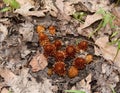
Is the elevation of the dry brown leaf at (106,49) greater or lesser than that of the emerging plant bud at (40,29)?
lesser

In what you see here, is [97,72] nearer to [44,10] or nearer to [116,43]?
[116,43]

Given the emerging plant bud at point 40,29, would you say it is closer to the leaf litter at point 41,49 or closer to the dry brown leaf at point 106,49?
the leaf litter at point 41,49

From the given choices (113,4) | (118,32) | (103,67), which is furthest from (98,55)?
(113,4)

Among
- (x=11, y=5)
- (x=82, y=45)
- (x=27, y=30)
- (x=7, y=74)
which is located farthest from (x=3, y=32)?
(x=82, y=45)

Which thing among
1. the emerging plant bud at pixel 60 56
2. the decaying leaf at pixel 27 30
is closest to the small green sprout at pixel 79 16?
the decaying leaf at pixel 27 30

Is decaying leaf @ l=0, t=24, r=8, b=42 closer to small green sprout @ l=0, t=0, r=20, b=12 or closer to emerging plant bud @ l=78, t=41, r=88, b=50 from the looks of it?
small green sprout @ l=0, t=0, r=20, b=12

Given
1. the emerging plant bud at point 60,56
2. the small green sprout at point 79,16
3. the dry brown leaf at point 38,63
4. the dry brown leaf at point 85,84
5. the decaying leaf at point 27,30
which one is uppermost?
the small green sprout at point 79,16
